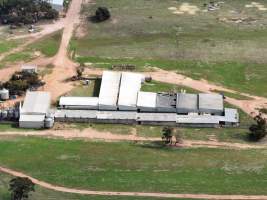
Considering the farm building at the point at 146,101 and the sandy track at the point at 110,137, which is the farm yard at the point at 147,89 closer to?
the sandy track at the point at 110,137

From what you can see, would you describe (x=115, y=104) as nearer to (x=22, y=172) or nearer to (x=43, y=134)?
(x=43, y=134)

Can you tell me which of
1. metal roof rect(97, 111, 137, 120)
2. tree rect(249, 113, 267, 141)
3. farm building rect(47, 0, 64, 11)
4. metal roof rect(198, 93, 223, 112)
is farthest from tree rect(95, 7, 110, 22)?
tree rect(249, 113, 267, 141)

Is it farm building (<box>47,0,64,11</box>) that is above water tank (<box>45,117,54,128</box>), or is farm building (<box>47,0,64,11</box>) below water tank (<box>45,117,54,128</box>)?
above

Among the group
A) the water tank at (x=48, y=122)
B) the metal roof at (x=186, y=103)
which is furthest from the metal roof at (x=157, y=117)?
the water tank at (x=48, y=122)

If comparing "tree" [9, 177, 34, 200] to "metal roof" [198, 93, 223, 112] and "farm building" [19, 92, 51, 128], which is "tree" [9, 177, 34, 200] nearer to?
"farm building" [19, 92, 51, 128]

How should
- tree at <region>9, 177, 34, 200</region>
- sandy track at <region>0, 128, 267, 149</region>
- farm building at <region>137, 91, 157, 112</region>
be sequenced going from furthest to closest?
farm building at <region>137, 91, 157, 112</region> → sandy track at <region>0, 128, 267, 149</region> → tree at <region>9, 177, 34, 200</region>

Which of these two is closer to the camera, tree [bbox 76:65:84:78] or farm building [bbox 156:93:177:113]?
farm building [bbox 156:93:177:113]

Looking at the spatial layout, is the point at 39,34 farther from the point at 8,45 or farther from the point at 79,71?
the point at 79,71

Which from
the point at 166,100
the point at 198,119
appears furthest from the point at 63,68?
the point at 198,119
